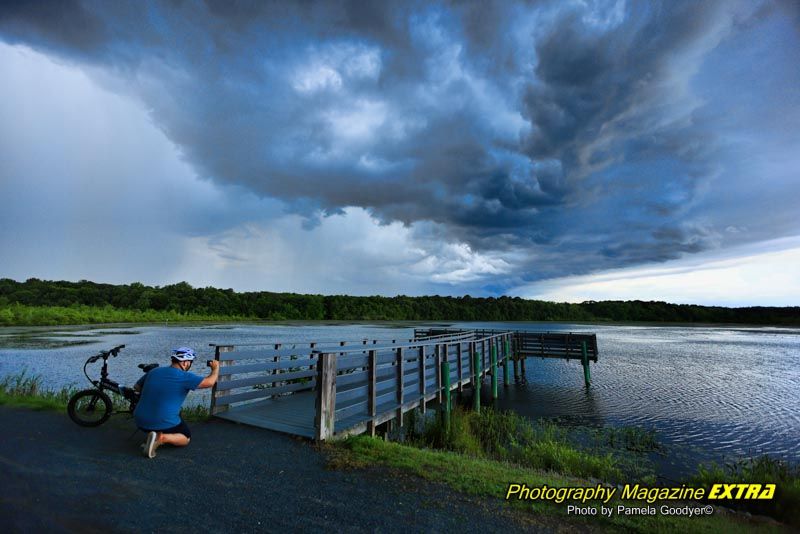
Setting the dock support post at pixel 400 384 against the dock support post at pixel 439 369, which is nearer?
the dock support post at pixel 400 384

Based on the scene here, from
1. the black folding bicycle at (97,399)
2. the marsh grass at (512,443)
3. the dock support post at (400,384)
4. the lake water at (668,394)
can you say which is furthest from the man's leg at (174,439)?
the lake water at (668,394)

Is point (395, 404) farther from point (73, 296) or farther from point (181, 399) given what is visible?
point (73, 296)

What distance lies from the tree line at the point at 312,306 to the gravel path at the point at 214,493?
92.1 meters

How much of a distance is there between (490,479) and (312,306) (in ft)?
436

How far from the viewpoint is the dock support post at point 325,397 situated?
7.08 m

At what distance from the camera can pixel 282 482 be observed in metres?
5.32

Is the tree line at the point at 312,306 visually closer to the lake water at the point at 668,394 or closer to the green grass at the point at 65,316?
the green grass at the point at 65,316

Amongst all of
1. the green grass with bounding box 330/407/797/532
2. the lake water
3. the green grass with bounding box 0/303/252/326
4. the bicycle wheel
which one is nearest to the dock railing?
the green grass with bounding box 330/407/797/532

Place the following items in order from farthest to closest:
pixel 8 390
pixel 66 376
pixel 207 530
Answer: pixel 66 376, pixel 8 390, pixel 207 530

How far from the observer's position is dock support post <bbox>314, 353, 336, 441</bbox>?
708cm

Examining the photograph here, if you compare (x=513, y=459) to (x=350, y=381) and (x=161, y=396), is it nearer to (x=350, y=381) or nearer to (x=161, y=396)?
(x=350, y=381)

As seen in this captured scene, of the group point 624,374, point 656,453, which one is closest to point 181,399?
point 656,453

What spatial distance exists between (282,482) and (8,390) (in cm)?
1318

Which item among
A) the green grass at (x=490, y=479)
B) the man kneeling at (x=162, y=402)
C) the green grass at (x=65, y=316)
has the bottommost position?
the green grass at (x=490, y=479)
